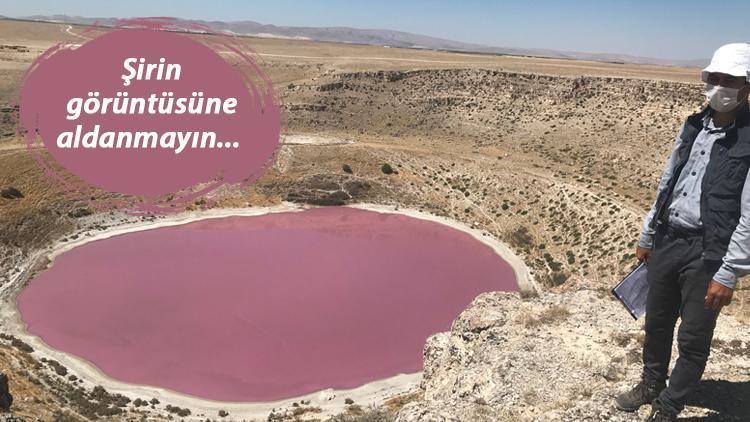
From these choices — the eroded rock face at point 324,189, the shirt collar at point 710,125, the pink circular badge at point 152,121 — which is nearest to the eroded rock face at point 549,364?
the shirt collar at point 710,125

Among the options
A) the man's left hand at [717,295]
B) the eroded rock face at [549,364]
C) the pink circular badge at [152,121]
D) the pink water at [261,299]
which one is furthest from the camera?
the pink circular badge at [152,121]

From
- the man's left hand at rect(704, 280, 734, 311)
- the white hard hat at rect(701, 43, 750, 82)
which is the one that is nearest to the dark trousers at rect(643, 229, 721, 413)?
Result: the man's left hand at rect(704, 280, 734, 311)

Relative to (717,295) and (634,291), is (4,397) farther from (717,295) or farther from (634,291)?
(717,295)

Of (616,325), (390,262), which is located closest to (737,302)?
(616,325)

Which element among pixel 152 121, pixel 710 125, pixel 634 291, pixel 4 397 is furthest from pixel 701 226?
pixel 152 121

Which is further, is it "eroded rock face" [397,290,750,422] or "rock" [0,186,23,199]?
"rock" [0,186,23,199]

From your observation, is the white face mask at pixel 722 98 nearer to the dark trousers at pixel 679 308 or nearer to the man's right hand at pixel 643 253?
the dark trousers at pixel 679 308

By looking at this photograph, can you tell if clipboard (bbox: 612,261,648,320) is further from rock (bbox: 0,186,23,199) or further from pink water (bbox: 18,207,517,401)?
rock (bbox: 0,186,23,199)
